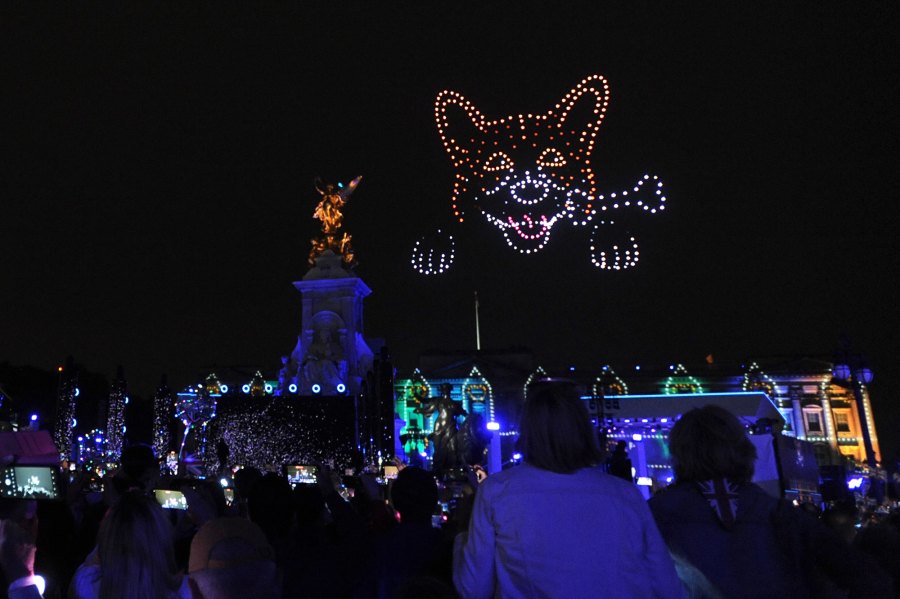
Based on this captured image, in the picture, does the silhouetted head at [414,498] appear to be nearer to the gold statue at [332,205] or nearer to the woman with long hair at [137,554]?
the woman with long hair at [137,554]

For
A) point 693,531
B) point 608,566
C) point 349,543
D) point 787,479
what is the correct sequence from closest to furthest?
point 608,566
point 693,531
point 349,543
point 787,479

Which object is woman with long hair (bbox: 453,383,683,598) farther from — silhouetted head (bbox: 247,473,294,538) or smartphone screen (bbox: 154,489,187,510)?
smartphone screen (bbox: 154,489,187,510)

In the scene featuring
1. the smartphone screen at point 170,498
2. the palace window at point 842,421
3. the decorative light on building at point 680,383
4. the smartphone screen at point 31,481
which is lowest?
the palace window at point 842,421

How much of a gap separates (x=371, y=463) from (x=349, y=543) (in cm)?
2011

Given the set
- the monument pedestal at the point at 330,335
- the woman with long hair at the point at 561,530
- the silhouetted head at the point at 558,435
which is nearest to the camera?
the woman with long hair at the point at 561,530

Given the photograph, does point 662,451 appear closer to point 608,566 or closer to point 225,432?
point 225,432

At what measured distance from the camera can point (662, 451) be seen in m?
27.3

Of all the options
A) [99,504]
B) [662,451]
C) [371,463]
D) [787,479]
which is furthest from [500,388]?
[99,504]

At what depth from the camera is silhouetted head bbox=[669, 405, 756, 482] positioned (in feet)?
9.41

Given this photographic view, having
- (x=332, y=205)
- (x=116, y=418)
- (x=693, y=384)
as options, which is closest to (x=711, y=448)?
(x=116, y=418)

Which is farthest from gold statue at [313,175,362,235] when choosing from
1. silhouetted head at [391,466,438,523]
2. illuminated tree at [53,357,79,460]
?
silhouetted head at [391,466,438,523]

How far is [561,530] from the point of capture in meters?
2.45

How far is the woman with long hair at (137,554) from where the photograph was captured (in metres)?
2.92

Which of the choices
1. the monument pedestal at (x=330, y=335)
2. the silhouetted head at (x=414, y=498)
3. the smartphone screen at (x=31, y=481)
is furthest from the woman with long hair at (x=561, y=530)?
the monument pedestal at (x=330, y=335)
